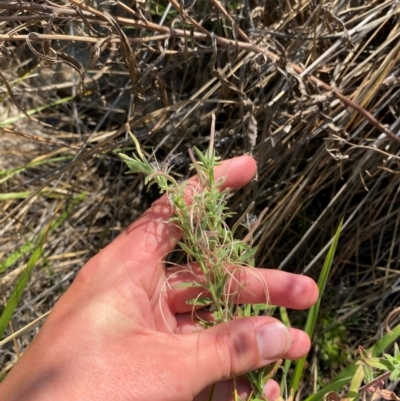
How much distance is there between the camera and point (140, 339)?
1175 millimetres

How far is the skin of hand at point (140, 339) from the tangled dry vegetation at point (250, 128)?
0.24 meters

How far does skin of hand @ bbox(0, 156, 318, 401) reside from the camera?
1114mm

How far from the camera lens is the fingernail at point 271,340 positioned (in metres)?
1.17

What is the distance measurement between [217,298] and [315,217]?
0.69 m

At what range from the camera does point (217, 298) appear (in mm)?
1154

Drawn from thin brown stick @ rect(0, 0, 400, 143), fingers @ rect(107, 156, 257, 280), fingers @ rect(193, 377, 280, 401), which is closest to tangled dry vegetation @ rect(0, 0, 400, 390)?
thin brown stick @ rect(0, 0, 400, 143)

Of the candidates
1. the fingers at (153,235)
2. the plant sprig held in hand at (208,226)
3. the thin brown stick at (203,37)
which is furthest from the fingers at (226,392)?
the thin brown stick at (203,37)

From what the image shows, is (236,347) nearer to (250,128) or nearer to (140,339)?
(140,339)

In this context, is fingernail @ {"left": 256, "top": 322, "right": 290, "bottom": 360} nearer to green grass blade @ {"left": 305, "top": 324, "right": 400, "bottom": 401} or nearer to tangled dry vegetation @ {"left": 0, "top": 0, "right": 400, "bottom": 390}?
green grass blade @ {"left": 305, "top": 324, "right": 400, "bottom": 401}

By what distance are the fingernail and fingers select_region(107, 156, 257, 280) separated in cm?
31

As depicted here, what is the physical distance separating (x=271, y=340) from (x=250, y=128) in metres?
0.56

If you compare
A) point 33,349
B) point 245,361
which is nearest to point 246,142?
point 245,361

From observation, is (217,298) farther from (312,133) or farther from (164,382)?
(312,133)

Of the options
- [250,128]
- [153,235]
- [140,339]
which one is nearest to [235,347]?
[140,339]
